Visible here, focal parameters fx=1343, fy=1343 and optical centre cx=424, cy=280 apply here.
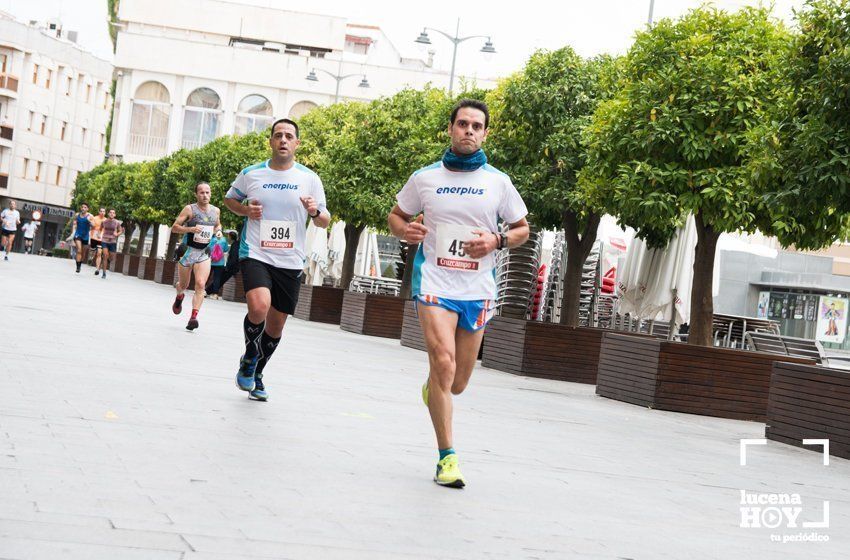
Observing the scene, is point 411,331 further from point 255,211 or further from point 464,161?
point 464,161

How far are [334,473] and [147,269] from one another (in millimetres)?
47467

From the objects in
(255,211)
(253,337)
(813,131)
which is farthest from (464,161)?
(813,131)

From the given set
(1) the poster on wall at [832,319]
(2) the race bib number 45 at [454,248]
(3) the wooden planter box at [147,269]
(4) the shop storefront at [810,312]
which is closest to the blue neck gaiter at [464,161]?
(2) the race bib number 45 at [454,248]

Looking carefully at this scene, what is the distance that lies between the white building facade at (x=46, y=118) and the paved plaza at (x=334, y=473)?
290 feet

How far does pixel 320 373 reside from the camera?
1393 cm

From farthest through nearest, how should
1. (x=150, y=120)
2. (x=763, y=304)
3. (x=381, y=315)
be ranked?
(x=150, y=120) < (x=763, y=304) < (x=381, y=315)

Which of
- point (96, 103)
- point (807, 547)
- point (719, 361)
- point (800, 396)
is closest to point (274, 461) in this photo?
point (807, 547)

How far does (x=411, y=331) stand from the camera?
24234 millimetres

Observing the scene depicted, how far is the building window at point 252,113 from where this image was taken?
8325 centimetres

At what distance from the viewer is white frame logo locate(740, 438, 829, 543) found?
6.82 meters

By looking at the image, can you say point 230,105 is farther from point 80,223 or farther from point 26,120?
point 80,223

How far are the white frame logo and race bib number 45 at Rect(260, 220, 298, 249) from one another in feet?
12.9

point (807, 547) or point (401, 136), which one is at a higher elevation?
point (401, 136)

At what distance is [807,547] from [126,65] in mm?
80539
